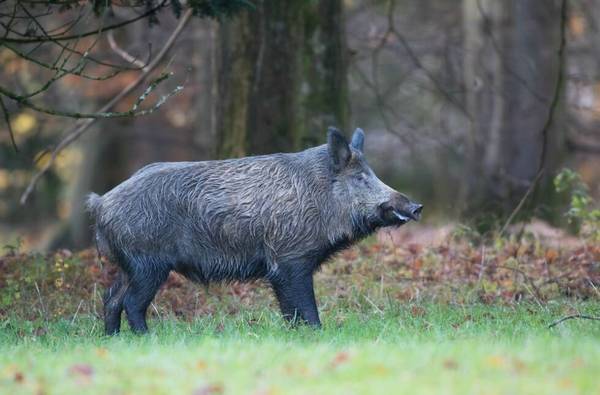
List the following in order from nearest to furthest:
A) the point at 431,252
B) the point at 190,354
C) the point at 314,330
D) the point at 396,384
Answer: the point at 396,384 < the point at 190,354 < the point at 314,330 < the point at 431,252

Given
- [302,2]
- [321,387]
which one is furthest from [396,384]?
[302,2]

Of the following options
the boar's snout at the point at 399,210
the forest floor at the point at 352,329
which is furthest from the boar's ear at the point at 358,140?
the forest floor at the point at 352,329

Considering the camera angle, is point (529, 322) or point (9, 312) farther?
point (9, 312)

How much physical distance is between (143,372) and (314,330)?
123 inches

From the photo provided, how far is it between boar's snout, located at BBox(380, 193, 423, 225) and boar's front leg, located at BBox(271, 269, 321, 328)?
0.97m

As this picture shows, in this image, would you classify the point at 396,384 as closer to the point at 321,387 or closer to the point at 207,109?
the point at 321,387

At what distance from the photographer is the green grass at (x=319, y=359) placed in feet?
19.5

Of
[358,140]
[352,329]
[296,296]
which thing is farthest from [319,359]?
[358,140]

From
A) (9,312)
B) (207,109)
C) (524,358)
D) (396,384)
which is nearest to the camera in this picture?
(396,384)

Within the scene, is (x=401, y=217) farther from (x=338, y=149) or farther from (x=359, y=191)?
(x=338, y=149)

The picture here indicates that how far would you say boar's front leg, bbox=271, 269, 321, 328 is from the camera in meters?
9.85

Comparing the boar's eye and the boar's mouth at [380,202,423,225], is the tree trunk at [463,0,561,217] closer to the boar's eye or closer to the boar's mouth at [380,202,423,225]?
the boar's eye

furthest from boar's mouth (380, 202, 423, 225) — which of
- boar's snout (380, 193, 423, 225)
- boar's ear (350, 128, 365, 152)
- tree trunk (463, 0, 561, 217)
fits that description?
tree trunk (463, 0, 561, 217)

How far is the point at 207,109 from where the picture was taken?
2533 cm
